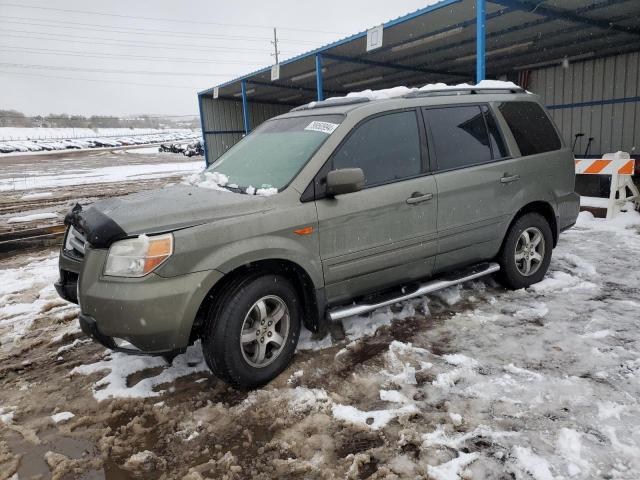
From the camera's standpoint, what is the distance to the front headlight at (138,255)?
2.63 m

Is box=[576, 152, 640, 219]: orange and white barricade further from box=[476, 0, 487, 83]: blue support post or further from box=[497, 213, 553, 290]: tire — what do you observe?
box=[497, 213, 553, 290]: tire

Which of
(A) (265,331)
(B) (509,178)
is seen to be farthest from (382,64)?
(A) (265,331)

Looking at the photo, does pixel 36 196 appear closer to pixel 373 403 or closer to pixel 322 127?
pixel 322 127

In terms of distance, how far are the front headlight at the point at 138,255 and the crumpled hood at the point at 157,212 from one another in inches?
2.0

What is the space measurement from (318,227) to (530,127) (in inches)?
107

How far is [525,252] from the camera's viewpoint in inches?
177

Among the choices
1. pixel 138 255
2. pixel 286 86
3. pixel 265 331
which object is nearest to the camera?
pixel 138 255

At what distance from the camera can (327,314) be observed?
3.29 m

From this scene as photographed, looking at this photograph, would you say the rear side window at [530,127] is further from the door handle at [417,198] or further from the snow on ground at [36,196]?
the snow on ground at [36,196]

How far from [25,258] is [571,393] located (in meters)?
7.50

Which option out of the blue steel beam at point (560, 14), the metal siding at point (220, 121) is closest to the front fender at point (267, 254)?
the blue steel beam at point (560, 14)

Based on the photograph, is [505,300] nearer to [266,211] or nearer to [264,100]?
[266,211]

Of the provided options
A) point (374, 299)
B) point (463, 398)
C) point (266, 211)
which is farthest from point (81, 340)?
point (463, 398)

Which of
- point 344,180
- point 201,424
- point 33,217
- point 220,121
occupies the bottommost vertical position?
point 201,424
